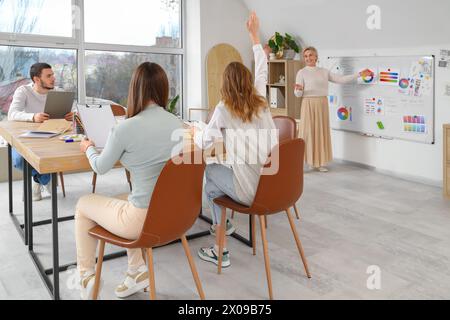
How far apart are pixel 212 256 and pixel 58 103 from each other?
1525 millimetres

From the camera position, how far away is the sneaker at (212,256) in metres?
2.67

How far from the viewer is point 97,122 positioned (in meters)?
2.38

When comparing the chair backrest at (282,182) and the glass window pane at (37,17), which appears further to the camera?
the glass window pane at (37,17)

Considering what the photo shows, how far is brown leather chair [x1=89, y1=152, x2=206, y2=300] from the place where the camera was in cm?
182

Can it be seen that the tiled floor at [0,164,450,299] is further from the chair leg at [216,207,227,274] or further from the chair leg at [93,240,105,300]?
the chair leg at [93,240,105,300]

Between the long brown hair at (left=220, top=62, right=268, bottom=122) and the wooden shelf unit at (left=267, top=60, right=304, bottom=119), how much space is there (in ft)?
11.2

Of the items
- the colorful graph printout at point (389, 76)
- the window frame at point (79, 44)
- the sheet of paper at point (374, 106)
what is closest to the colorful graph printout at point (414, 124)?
the sheet of paper at point (374, 106)

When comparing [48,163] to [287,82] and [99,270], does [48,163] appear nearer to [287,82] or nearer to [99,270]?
[99,270]

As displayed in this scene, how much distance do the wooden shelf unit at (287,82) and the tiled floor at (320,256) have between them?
187 cm

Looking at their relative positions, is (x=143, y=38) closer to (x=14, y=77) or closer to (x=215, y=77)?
(x=215, y=77)

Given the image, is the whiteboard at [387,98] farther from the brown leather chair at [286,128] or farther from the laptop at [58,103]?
the laptop at [58,103]

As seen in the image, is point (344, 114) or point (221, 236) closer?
point (221, 236)

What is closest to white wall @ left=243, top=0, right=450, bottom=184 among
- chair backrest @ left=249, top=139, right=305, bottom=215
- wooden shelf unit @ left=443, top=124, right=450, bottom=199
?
wooden shelf unit @ left=443, top=124, right=450, bottom=199

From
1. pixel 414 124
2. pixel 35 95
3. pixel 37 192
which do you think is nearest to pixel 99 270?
pixel 35 95
